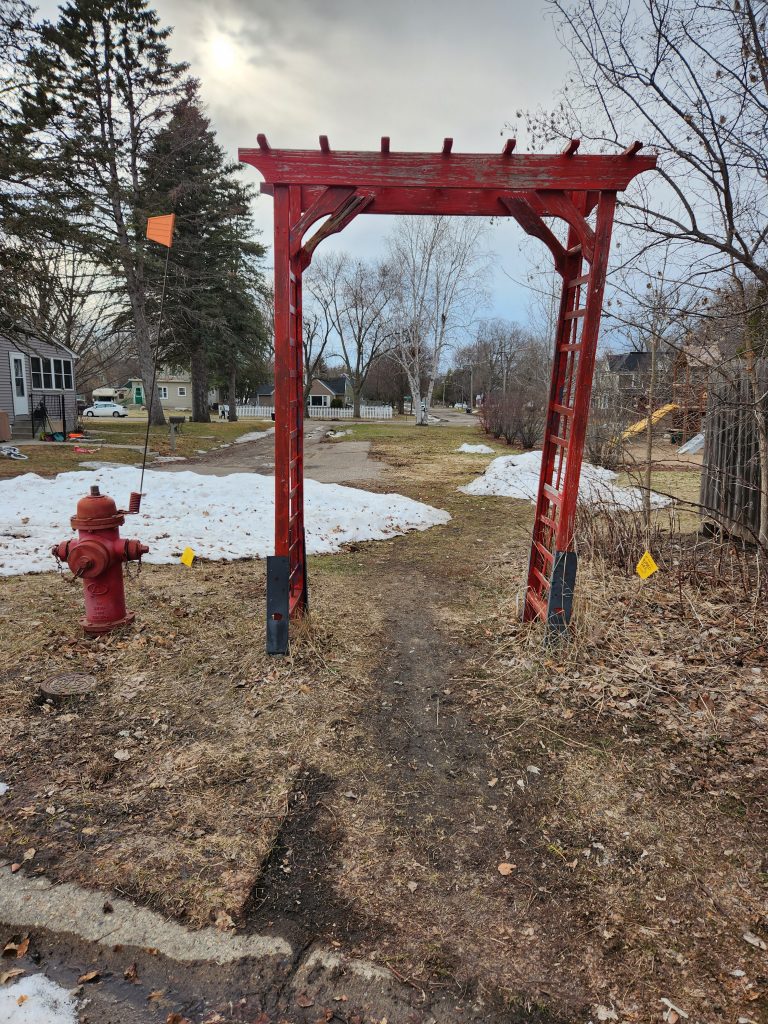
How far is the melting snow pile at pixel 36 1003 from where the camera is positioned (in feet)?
5.47

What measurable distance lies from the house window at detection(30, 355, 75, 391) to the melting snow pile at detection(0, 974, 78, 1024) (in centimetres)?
2245

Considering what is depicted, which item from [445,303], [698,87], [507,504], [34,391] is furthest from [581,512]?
[445,303]

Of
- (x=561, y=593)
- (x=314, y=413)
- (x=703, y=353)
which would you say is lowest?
(x=561, y=593)

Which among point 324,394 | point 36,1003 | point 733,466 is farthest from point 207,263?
point 324,394

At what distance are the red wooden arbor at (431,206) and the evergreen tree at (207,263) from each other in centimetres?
2003

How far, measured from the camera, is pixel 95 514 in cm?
400

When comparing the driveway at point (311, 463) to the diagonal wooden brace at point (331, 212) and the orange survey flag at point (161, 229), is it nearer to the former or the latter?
the diagonal wooden brace at point (331, 212)

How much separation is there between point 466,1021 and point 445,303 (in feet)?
107

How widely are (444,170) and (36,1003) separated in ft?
13.4

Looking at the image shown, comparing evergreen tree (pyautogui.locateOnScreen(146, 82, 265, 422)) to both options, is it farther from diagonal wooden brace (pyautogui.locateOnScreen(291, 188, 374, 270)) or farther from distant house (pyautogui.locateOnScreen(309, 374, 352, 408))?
distant house (pyautogui.locateOnScreen(309, 374, 352, 408))

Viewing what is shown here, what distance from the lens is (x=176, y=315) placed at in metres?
23.3

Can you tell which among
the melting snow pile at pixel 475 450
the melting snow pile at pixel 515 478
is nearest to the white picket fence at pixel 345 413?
the melting snow pile at pixel 475 450

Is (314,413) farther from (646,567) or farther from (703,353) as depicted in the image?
(646,567)

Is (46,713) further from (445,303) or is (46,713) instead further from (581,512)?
(445,303)
